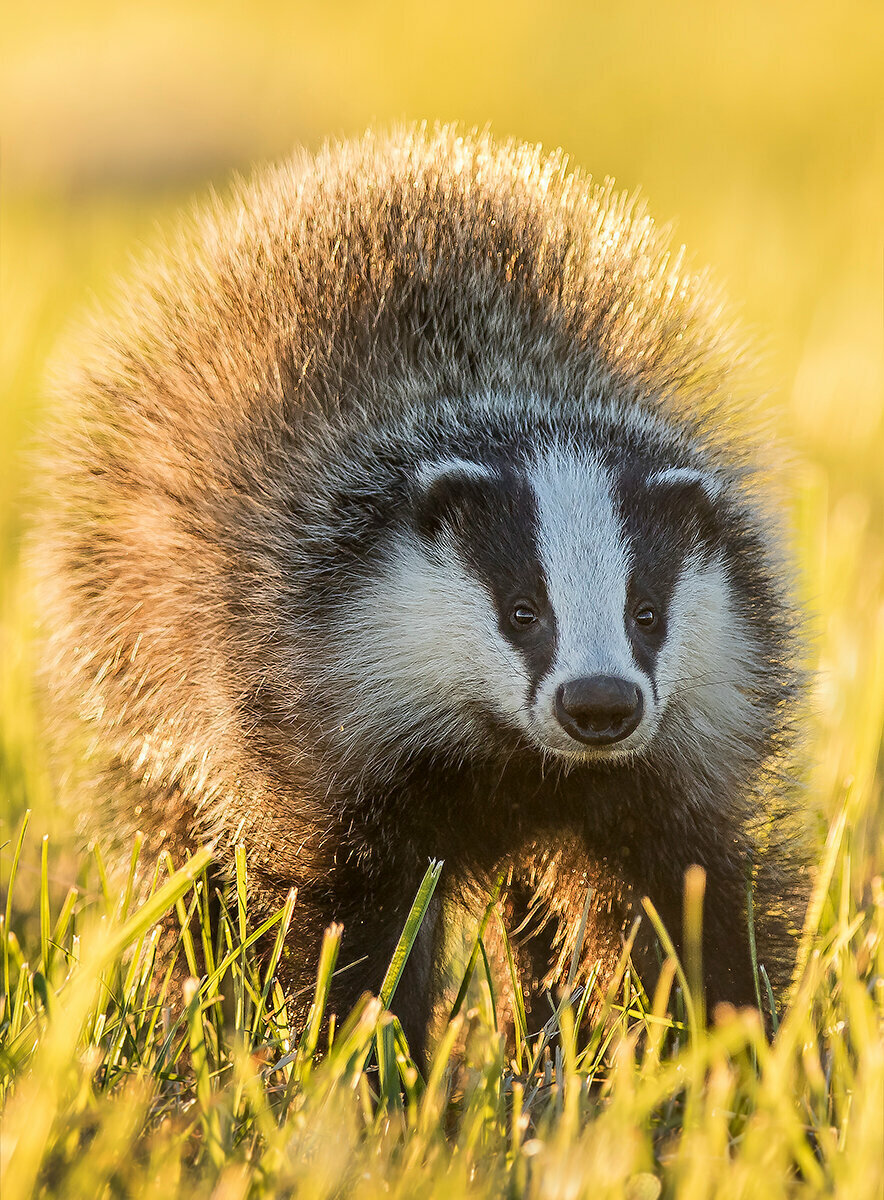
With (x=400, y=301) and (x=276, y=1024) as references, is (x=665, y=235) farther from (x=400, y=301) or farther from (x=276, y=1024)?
(x=276, y=1024)

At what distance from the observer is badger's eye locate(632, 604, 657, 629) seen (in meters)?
3.57

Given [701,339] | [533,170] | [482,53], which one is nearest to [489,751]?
[701,339]

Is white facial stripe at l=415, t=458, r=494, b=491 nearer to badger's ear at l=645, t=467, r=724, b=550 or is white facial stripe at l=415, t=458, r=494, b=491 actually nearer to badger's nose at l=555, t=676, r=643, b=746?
Result: badger's ear at l=645, t=467, r=724, b=550

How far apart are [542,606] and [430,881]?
26.7 inches

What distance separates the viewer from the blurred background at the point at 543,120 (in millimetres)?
10219

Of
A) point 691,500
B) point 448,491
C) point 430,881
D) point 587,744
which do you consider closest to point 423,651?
point 448,491

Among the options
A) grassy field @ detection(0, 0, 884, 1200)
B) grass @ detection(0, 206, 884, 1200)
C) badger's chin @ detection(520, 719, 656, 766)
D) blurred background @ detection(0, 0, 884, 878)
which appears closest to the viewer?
grass @ detection(0, 206, 884, 1200)

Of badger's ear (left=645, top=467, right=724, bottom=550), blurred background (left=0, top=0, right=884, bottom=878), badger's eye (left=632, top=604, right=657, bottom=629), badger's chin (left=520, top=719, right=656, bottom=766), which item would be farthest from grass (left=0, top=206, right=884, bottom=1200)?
blurred background (left=0, top=0, right=884, bottom=878)

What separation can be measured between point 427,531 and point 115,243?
33.3 ft

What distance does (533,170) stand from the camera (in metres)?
4.45

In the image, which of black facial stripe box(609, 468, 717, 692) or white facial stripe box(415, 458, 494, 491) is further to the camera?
white facial stripe box(415, 458, 494, 491)

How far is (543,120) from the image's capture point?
17.3 metres

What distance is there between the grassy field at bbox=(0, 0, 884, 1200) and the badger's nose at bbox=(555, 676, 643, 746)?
23.4 inches

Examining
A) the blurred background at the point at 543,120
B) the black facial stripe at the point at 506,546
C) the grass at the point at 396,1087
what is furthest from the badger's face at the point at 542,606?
the blurred background at the point at 543,120
